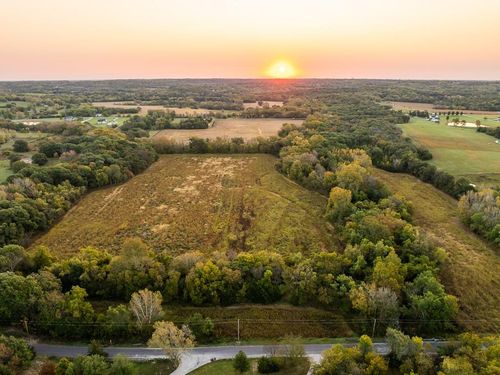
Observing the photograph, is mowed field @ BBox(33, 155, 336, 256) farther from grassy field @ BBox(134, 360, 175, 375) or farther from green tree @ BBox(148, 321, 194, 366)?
green tree @ BBox(148, 321, 194, 366)

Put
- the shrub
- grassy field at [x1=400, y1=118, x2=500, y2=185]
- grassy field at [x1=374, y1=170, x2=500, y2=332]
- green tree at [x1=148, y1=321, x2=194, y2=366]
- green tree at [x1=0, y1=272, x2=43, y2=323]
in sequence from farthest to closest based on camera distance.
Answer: grassy field at [x1=400, y1=118, x2=500, y2=185]
grassy field at [x1=374, y1=170, x2=500, y2=332]
green tree at [x1=0, y1=272, x2=43, y2=323]
the shrub
green tree at [x1=148, y1=321, x2=194, y2=366]

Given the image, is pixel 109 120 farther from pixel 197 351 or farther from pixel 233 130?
pixel 197 351

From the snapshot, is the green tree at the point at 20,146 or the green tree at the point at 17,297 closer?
the green tree at the point at 17,297


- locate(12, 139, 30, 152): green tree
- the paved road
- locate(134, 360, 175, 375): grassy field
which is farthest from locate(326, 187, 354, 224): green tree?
locate(12, 139, 30, 152): green tree

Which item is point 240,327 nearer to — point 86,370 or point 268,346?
point 268,346

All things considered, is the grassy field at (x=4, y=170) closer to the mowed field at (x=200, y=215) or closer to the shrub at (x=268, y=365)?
the mowed field at (x=200, y=215)

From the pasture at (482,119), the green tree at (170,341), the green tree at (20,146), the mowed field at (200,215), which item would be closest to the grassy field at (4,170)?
the green tree at (20,146)
